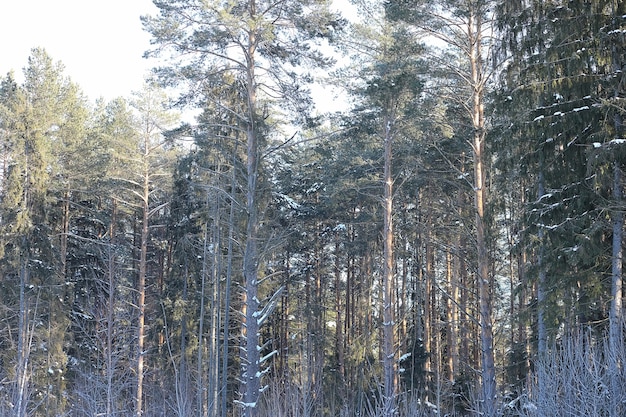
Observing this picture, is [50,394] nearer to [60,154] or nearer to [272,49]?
[60,154]

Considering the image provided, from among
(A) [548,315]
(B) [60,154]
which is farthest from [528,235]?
(B) [60,154]

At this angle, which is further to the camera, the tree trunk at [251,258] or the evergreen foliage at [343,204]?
the tree trunk at [251,258]

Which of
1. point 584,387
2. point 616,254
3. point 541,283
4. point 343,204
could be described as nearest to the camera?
point 584,387

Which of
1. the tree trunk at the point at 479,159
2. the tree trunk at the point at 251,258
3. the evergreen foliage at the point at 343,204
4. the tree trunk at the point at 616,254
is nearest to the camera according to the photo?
the tree trunk at the point at 616,254

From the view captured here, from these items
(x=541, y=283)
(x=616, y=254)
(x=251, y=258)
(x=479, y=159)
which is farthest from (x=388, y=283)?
(x=616, y=254)

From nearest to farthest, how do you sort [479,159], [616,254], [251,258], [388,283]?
[616,254]
[251,258]
[479,159]
[388,283]

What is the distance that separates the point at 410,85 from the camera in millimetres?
15711

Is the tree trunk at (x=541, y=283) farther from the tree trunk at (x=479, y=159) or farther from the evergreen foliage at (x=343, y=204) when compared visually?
the tree trunk at (x=479, y=159)

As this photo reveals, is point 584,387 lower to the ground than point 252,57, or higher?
lower

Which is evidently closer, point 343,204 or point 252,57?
point 252,57

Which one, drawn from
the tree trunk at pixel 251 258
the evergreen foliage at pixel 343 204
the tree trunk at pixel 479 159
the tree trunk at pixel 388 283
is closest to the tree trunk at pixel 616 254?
the evergreen foliage at pixel 343 204

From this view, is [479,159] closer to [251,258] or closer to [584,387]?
[251,258]

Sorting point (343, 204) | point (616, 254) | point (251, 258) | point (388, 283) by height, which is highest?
point (343, 204)

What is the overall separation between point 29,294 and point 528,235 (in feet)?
64.1
